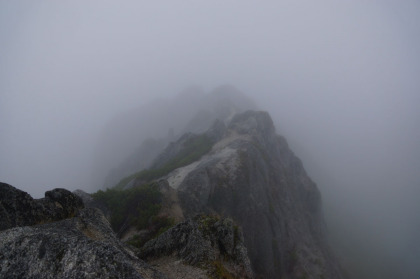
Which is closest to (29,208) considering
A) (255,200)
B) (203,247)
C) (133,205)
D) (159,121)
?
(203,247)

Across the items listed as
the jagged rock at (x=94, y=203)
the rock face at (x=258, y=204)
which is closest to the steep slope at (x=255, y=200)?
the rock face at (x=258, y=204)

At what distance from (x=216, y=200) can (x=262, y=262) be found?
40.9ft

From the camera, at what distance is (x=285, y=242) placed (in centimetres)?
4584

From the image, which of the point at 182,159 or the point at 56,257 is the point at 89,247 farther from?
the point at 182,159

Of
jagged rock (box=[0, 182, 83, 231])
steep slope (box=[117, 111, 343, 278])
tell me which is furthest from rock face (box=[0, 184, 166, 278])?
steep slope (box=[117, 111, 343, 278])

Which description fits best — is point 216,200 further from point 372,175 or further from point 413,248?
point 372,175

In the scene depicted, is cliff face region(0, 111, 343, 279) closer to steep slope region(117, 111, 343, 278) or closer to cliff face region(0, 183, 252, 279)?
cliff face region(0, 183, 252, 279)

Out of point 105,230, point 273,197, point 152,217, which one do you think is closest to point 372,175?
point 273,197

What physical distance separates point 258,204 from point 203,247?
95.4ft

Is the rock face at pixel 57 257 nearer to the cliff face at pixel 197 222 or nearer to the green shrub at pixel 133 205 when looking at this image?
the cliff face at pixel 197 222

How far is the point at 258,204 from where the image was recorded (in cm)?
4297

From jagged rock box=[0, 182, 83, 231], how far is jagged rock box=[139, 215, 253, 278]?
6.37 metres

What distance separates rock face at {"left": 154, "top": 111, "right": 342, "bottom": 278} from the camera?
127 feet

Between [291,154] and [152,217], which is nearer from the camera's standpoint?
[152,217]
